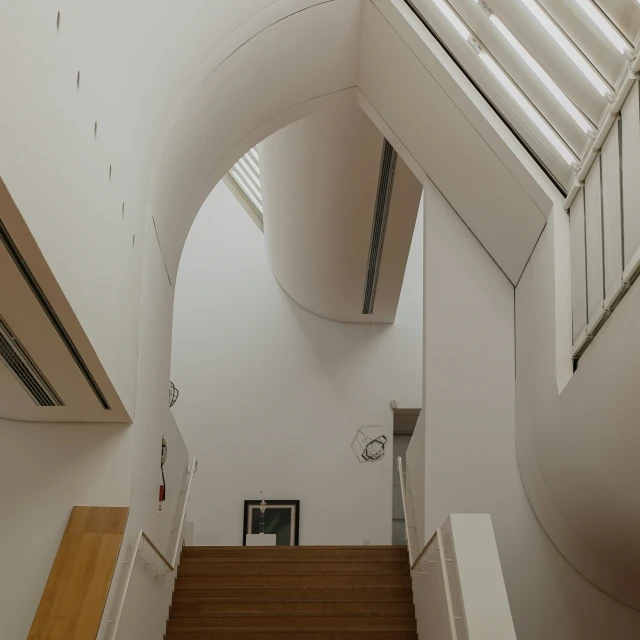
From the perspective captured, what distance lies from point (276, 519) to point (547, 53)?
7451 millimetres

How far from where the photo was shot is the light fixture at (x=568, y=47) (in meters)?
4.43

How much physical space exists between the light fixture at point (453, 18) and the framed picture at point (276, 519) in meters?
6.77

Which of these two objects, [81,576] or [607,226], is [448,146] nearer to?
[607,226]

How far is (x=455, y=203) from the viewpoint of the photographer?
680 centimetres

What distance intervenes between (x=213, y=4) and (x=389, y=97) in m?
2.16

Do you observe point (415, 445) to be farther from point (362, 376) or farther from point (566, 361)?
point (362, 376)

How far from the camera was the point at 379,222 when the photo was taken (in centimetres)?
899

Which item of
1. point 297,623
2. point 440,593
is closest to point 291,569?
point 297,623

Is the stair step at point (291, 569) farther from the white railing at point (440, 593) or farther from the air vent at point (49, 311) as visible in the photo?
the air vent at point (49, 311)

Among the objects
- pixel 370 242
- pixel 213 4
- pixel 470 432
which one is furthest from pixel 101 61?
pixel 370 242

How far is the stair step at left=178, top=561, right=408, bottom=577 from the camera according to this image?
6621 mm

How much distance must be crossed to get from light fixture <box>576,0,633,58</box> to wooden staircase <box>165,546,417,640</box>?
3971 millimetres

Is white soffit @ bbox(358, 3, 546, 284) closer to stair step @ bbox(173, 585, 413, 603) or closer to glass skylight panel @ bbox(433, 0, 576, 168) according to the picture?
glass skylight panel @ bbox(433, 0, 576, 168)

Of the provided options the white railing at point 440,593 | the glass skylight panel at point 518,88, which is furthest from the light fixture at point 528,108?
the white railing at point 440,593
